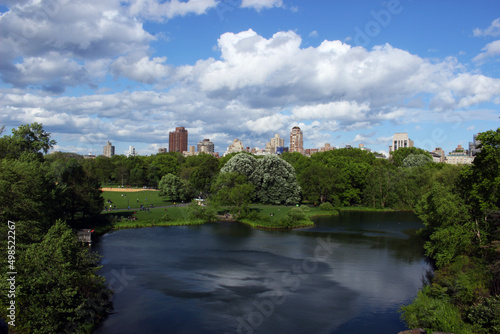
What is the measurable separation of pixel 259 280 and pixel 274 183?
38328 millimetres

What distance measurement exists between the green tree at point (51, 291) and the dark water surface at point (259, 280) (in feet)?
5.51

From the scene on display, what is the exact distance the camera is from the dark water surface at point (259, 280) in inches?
781

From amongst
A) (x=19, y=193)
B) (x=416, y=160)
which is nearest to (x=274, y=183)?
(x=416, y=160)

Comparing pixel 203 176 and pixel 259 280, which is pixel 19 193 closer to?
pixel 259 280

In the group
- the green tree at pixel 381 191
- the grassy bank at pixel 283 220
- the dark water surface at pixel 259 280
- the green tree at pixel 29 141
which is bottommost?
the dark water surface at pixel 259 280

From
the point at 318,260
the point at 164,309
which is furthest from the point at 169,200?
the point at 164,309

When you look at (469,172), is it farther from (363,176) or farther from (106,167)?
(106,167)

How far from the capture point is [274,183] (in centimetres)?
6384

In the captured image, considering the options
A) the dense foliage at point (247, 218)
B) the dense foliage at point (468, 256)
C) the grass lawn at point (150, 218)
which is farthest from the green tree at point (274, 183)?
the dense foliage at point (468, 256)

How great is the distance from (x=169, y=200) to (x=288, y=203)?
22.0 meters

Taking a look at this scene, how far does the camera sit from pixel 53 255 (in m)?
17.9

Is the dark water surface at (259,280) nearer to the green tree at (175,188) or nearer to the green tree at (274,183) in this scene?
the green tree at (274,183)

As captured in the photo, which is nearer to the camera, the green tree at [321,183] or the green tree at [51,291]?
the green tree at [51,291]

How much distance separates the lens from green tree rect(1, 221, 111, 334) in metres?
16.9
